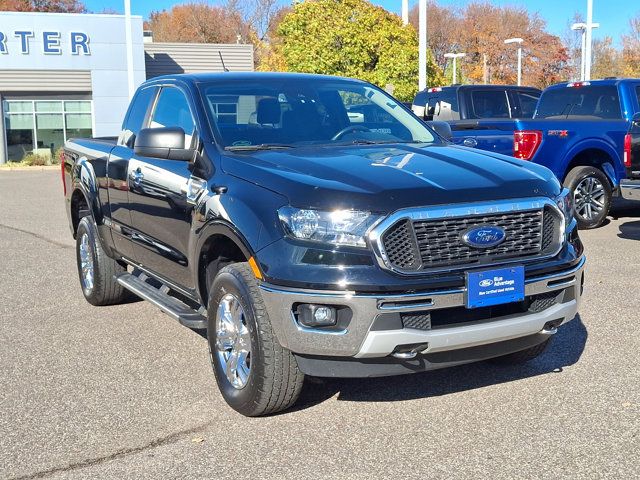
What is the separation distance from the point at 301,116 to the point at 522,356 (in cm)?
209

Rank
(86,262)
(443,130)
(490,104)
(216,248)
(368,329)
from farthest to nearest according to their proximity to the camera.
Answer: (490,104), (86,262), (443,130), (216,248), (368,329)

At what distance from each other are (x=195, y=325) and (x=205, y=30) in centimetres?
6688

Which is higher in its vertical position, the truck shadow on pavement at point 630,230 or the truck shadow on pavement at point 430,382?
the truck shadow on pavement at point 630,230

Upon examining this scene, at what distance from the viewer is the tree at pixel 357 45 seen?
33000 mm

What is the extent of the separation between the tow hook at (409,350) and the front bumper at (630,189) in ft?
20.3

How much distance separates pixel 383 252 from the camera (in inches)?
154

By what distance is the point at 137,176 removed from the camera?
5777mm

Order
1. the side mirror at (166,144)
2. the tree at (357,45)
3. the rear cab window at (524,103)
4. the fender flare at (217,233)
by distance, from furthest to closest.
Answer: the tree at (357,45) < the rear cab window at (524,103) < the side mirror at (166,144) < the fender flare at (217,233)

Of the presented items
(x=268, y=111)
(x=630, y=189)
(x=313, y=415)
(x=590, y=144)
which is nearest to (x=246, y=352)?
(x=313, y=415)

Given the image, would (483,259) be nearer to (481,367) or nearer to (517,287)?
(517,287)

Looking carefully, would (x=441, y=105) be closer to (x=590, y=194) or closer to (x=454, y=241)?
(x=590, y=194)

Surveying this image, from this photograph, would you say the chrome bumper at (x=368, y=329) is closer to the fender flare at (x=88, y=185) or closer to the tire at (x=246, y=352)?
the tire at (x=246, y=352)

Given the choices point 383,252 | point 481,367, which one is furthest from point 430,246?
point 481,367

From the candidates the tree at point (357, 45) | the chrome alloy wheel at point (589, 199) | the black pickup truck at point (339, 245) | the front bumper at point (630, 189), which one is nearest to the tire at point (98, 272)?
the black pickup truck at point (339, 245)
